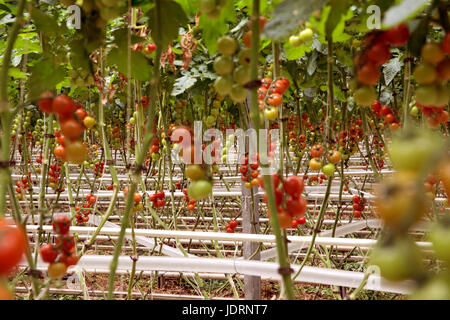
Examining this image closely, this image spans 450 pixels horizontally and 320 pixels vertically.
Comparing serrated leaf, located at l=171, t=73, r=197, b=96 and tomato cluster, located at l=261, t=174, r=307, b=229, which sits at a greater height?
serrated leaf, located at l=171, t=73, r=197, b=96

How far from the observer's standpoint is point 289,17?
346mm

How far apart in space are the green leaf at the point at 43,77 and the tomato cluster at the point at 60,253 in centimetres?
17

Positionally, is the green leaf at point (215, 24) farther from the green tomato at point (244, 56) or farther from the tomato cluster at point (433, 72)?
the tomato cluster at point (433, 72)

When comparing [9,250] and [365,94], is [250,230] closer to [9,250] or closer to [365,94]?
[365,94]

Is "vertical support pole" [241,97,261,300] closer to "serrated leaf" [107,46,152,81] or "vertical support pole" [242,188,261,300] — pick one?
"vertical support pole" [242,188,261,300]

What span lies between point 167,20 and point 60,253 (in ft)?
1.03

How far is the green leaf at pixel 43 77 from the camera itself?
466mm

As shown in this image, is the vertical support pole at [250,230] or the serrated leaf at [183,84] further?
the vertical support pole at [250,230]

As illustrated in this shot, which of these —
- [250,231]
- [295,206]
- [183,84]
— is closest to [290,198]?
[295,206]

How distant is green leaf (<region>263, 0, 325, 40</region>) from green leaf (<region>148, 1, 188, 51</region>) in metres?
0.14

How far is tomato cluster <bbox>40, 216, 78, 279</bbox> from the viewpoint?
0.42 meters

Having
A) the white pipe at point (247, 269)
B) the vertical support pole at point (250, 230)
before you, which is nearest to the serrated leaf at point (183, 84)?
the vertical support pole at point (250, 230)

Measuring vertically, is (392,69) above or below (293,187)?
above

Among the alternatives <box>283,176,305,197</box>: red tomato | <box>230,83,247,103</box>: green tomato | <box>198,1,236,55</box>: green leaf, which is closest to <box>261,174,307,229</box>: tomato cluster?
<box>283,176,305,197</box>: red tomato
